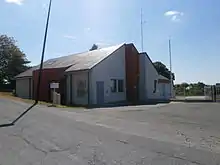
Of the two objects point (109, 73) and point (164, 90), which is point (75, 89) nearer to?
point (109, 73)

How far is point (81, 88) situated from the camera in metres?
32.6

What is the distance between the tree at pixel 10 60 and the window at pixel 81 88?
2758 centimetres

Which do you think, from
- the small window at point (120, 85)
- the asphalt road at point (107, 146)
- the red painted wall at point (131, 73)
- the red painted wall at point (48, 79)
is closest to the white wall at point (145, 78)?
the red painted wall at point (131, 73)

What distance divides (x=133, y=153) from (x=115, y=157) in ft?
1.93

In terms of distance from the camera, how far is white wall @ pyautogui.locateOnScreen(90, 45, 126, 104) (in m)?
31.5

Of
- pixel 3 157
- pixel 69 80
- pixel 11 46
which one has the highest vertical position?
pixel 11 46

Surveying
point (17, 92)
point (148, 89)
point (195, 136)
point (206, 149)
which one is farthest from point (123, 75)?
point (206, 149)

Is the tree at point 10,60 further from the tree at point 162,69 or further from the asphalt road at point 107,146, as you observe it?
the asphalt road at point 107,146

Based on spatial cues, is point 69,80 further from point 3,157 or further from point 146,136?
point 3,157

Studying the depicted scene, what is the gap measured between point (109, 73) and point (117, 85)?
215cm

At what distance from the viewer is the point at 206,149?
323 inches

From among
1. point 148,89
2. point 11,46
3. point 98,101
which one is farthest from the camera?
point 11,46

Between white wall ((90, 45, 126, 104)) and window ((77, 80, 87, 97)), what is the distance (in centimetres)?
119

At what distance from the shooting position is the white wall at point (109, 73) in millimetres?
31523
